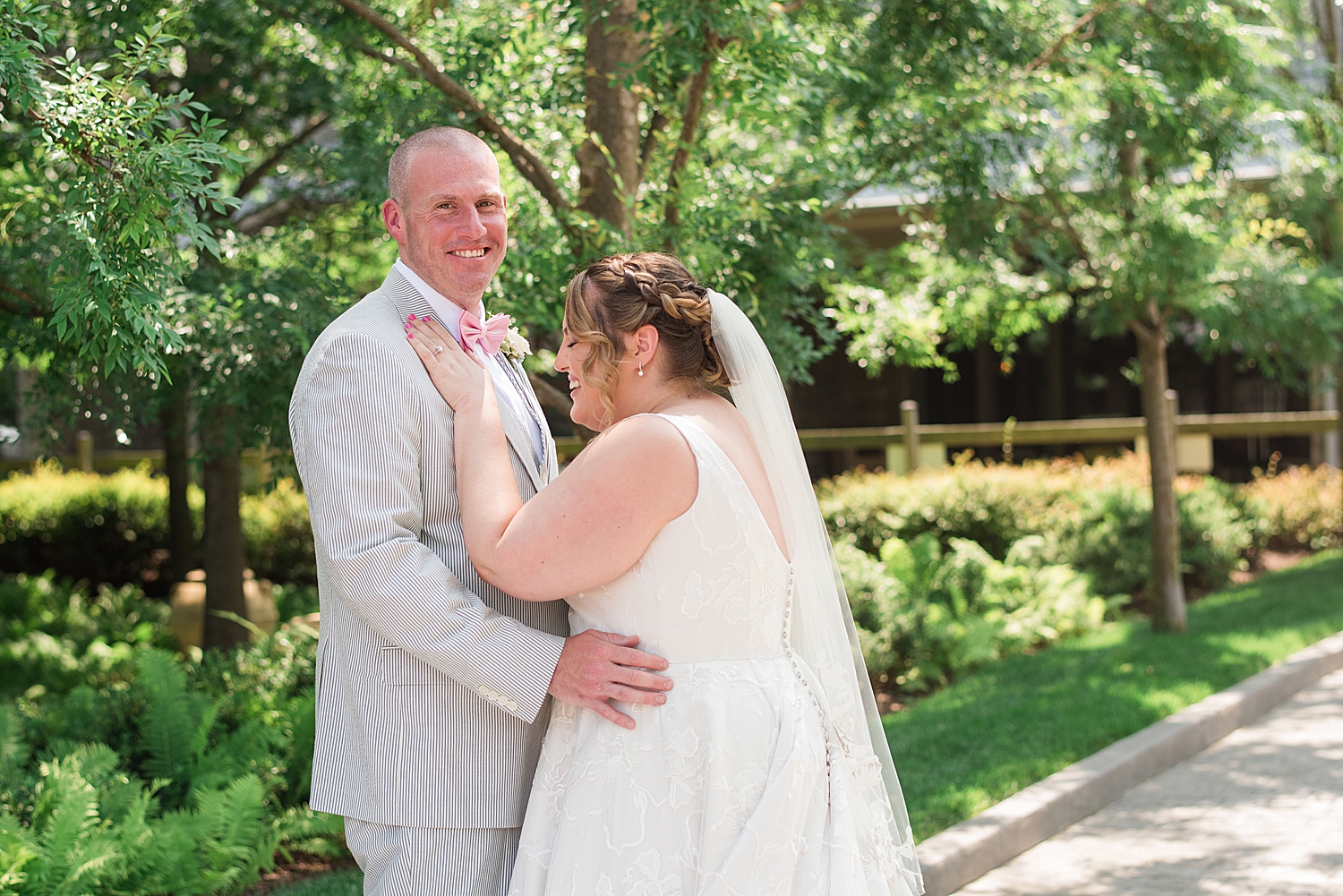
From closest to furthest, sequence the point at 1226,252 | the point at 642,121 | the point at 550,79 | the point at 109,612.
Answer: the point at 550,79 < the point at 642,121 < the point at 1226,252 < the point at 109,612

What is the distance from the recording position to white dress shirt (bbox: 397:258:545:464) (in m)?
2.75

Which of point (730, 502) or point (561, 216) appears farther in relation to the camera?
point (561, 216)

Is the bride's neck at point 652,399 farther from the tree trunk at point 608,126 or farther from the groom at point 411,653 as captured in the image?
the tree trunk at point 608,126

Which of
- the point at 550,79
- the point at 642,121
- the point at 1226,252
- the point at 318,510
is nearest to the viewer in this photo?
the point at 318,510

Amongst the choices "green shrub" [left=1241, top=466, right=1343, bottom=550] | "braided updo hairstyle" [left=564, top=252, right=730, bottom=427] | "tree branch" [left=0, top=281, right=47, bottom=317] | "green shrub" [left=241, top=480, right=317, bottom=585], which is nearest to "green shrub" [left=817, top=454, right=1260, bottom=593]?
"green shrub" [left=1241, top=466, right=1343, bottom=550]

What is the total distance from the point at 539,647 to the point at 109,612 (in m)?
9.01

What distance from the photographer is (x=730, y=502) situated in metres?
2.53

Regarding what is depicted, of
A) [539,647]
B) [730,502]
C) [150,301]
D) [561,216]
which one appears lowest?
[539,647]

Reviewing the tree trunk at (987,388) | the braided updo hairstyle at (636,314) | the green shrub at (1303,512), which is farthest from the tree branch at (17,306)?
Result: the tree trunk at (987,388)

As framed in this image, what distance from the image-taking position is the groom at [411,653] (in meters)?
2.38

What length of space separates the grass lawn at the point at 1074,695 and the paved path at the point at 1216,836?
35 cm

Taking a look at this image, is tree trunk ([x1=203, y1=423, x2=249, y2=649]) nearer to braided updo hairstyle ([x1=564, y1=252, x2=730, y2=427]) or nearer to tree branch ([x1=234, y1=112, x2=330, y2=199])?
tree branch ([x1=234, y1=112, x2=330, y2=199])

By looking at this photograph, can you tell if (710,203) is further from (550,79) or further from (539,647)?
(539,647)

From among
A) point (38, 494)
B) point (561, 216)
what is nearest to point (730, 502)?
point (561, 216)
